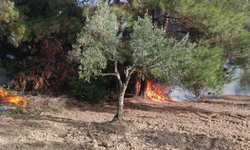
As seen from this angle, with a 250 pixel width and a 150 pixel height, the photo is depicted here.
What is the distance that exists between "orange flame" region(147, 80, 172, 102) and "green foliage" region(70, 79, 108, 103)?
10.2 ft

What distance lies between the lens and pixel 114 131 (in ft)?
18.7

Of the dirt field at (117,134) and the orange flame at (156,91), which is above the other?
the orange flame at (156,91)

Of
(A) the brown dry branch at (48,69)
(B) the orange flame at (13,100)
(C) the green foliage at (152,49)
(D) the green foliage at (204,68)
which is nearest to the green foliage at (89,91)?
(A) the brown dry branch at (48,69)

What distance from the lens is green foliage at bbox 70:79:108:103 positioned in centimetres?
1057

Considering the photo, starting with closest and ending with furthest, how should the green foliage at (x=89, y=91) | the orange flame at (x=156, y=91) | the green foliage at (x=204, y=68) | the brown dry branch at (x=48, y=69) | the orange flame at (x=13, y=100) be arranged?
the green foliage at (x=204, y=68)
the orange flame at (x=13, y=100)
the brown dry branch at (x=48, y=69)
the green foliage at (x=89, y=91)
the orange flame at (x=156, y=91)

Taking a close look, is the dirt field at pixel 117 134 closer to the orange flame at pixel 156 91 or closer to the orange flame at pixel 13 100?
the orange flame at pixel 13 100

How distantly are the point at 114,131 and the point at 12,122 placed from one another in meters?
2.93

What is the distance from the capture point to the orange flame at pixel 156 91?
13102 millimetres

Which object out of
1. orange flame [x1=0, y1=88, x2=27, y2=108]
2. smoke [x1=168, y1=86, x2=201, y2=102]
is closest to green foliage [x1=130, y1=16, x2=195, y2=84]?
orange flame [x1=0, y1=88, x2=27, y2=108]

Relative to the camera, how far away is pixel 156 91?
538 inches

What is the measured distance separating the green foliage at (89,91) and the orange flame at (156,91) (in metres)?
3.12

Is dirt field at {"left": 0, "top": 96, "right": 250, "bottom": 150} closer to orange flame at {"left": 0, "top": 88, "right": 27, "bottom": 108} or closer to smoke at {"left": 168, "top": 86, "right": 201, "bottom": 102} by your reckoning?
orange flame at {"left": 0, "top": 88, "right": 27, "bottom": 108}

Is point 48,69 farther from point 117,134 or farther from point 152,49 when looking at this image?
point 152,49

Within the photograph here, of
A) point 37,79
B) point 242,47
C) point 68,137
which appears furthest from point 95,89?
point 242,47
